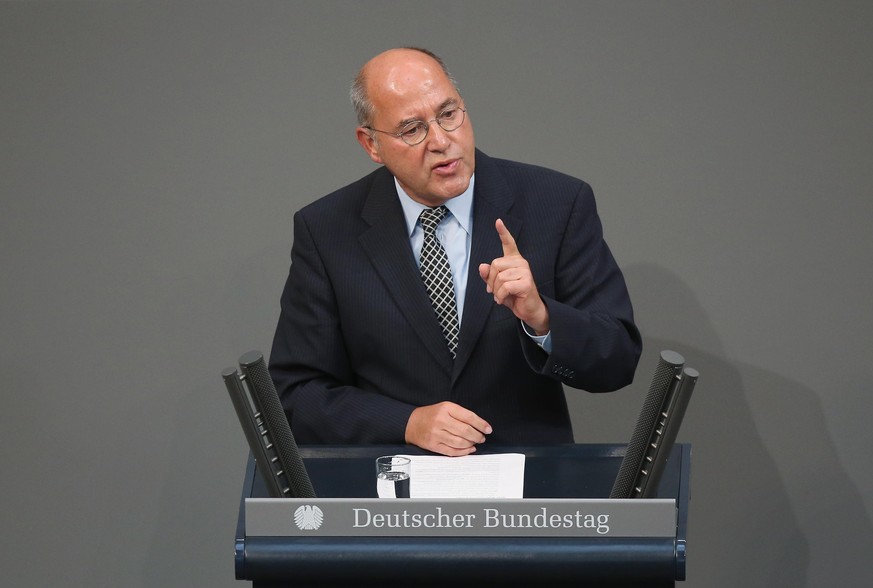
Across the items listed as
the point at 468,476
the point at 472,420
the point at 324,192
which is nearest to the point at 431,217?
the point at 472,420

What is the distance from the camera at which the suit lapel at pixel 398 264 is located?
2.90m

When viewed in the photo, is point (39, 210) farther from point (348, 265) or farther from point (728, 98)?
point (728, 98)

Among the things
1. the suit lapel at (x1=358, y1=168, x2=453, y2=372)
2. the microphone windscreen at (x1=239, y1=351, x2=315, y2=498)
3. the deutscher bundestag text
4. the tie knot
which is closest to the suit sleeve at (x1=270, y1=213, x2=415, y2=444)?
the suit lapel at (x1=358, y1=168, x2=453, y2=372)

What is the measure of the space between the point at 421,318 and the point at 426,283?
8 centimetres

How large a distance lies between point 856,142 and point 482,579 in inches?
80.3

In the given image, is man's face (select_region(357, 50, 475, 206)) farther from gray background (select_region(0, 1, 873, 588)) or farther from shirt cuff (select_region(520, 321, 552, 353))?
gray background (select_region(0, 1, 873, 588))

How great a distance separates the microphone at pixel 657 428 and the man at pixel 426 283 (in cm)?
64

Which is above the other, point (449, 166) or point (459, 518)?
point (449, 166)

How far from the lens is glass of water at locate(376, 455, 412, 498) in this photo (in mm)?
2314

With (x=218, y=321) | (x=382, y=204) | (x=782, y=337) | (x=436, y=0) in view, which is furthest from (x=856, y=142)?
(x=218, y=321)

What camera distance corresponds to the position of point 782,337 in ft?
12.3

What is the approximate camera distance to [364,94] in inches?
117

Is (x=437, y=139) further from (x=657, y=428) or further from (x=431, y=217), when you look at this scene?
(x=657, y=428)

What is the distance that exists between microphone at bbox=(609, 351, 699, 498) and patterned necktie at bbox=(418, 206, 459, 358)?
827 millimetres
